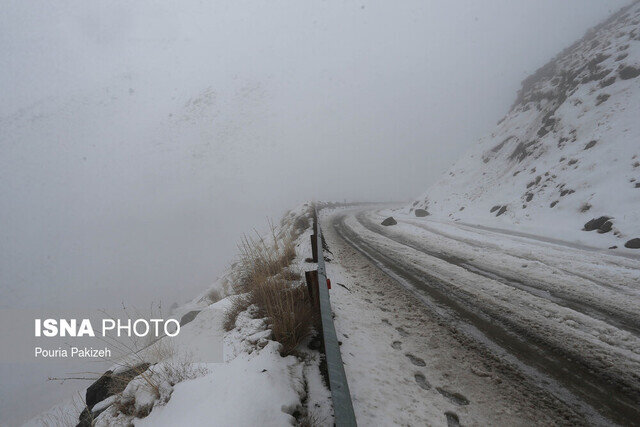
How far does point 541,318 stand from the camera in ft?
11.2

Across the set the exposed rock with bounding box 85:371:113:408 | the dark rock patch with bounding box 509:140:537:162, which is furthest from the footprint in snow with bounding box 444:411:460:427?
the dark rock patch with bounding box 509:140:537:162

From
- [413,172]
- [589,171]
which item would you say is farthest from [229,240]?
[589,171]

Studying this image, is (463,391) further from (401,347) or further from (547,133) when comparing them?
(547,133)

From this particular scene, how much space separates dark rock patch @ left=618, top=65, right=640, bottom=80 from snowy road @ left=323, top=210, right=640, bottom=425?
15.2 meters

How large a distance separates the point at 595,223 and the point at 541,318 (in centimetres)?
759

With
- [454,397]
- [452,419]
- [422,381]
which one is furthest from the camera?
[422,381]

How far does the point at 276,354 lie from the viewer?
105 inches

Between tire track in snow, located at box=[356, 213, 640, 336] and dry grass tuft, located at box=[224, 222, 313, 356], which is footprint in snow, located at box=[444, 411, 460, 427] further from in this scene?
tire track in snow, located at box=[356, 213, 640, 336]

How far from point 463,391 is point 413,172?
9738cm

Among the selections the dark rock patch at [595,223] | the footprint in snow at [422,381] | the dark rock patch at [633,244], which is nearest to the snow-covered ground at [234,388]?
the footprint in snow at [422,381]

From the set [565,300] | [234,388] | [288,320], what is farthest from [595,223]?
[234,388]

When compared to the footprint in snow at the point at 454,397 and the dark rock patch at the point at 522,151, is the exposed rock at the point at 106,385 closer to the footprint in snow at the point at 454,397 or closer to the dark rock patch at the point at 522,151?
the footprint in snow at the point at 454,397

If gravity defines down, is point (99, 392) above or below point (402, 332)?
below

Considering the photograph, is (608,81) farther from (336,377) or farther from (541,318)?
(336,377)
